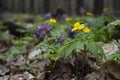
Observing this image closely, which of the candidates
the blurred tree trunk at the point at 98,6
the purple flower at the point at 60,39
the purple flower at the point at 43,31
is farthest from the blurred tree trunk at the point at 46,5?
the purple flower at the point at 60,39

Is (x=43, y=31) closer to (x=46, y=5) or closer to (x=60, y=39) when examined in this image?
(x=60, y=39)

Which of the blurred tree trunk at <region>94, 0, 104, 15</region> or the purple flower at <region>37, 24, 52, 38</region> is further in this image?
the blurred tree trunk at <region>94, 0, 104, 15</region>

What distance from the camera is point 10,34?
16.0 feet

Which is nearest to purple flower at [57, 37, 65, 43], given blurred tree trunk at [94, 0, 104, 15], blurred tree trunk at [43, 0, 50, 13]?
blurred tree trunk at [94, 0, 104, 15]

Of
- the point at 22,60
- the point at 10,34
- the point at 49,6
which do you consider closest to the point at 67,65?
the point at 22,60

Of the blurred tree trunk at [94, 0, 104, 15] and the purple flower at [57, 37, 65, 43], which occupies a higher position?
the purple flower at [57, 37, 65, 43]

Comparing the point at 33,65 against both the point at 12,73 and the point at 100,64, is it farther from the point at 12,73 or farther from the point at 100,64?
the point at 100,64

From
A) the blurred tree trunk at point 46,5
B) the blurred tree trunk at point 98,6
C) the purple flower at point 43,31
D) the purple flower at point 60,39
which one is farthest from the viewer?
the blurred tree trunk at point 46,5

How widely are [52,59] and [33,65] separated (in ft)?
0.57

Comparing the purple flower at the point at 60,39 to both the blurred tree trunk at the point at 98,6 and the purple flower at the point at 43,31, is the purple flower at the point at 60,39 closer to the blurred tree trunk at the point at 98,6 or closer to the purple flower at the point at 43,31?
the purple flower at the point at 43,31

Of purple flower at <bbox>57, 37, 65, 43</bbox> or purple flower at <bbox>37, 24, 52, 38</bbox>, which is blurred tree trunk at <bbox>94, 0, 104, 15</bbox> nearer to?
purple flower at <bbox>37, 24, 52, 38</bbox>

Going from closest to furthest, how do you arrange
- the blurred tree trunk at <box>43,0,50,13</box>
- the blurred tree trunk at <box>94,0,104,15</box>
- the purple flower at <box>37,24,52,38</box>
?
the purple flower at <box>37,24,52,38</box>
the blurred tree trunk at <box>94,0,104,15</box>
the blurred tree trunk at <box>43,0,50,13</box>

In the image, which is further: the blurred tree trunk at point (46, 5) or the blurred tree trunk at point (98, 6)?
the blurred tree trunk at point (46, 5)

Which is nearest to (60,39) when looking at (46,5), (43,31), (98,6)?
(43,31)
